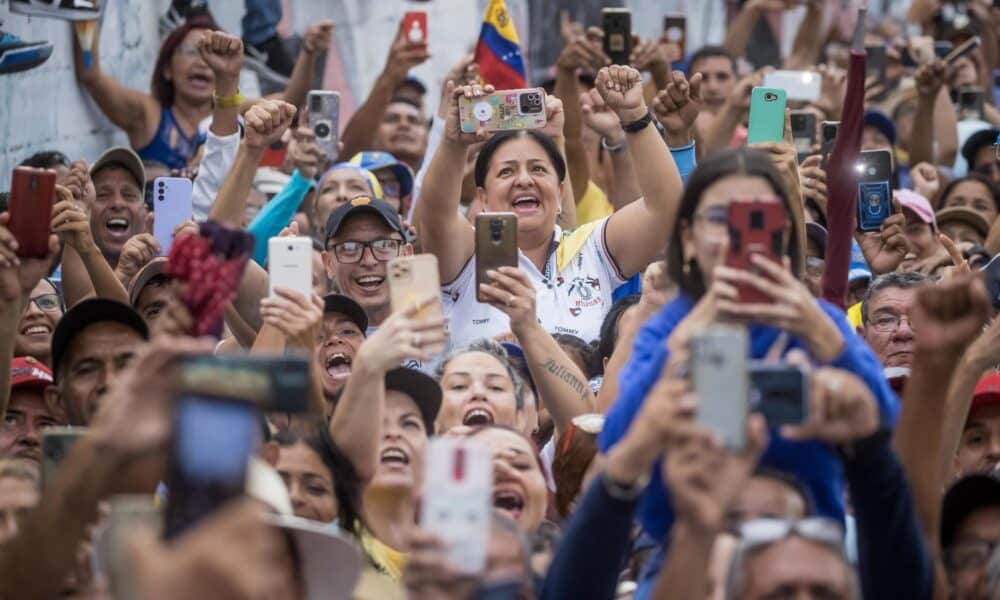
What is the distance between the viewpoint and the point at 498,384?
242 inches

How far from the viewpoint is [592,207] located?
30.4ft

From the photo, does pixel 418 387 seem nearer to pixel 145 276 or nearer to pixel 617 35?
pixel 145 276

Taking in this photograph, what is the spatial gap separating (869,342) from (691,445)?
140 inches

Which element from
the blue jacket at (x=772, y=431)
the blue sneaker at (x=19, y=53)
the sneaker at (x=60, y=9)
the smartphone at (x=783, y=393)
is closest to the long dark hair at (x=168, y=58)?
the sneaker at (x=60, y=9)

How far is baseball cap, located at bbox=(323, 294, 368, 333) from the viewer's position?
6.66 metres

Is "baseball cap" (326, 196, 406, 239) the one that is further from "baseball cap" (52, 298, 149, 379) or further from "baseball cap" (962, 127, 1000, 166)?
"baseball cap" (962, 127, 1000, 166)

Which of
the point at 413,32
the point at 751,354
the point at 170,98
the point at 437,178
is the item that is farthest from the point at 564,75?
the point at 751,354

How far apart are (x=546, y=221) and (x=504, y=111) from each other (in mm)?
408

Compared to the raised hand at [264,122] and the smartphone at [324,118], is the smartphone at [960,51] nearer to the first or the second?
the smartphone at [324,118]

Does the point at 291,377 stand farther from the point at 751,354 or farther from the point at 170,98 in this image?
the point at 170,98

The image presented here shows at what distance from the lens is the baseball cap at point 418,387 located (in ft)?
18.9

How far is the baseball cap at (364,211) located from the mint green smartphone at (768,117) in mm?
1305

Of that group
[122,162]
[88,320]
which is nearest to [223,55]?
[122,162]

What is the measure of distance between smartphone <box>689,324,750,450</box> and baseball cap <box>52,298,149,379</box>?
2423 mm
